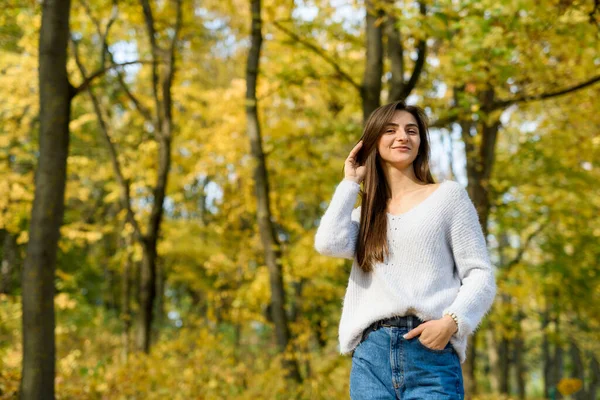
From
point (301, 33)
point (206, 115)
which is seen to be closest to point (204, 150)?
point (206, 115)

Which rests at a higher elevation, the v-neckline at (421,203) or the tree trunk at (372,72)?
the tree trunk at (372,72)

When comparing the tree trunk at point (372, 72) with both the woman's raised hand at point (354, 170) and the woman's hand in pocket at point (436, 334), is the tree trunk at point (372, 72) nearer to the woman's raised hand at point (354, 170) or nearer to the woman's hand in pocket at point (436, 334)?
the woman's raised hand at point (354, 170)

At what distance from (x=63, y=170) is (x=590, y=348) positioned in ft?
42.4

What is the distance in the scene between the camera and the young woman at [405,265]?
240cm

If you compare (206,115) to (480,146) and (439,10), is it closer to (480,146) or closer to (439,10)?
(480,146)

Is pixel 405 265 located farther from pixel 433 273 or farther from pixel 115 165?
pixel 115 165

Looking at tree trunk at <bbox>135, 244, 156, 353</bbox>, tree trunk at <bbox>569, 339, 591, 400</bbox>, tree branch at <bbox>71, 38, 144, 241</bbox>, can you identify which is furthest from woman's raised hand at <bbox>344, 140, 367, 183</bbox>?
tree trunk at <bbox>569, 339, 591, 400</bbox>

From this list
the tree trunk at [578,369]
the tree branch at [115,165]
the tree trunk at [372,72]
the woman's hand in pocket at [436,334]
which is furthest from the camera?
the tree trunk at [578,369]

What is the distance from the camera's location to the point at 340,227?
8.87ft

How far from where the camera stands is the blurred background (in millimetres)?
5742

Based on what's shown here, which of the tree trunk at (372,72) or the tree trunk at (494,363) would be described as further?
the tree trunk at (494,363)

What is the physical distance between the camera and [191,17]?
1138 centimetres

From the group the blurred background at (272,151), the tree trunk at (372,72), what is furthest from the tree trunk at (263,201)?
the tree trunk at (372,72)

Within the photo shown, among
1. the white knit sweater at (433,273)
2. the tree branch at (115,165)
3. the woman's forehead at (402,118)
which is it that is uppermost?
the tree branch at (115,165)
